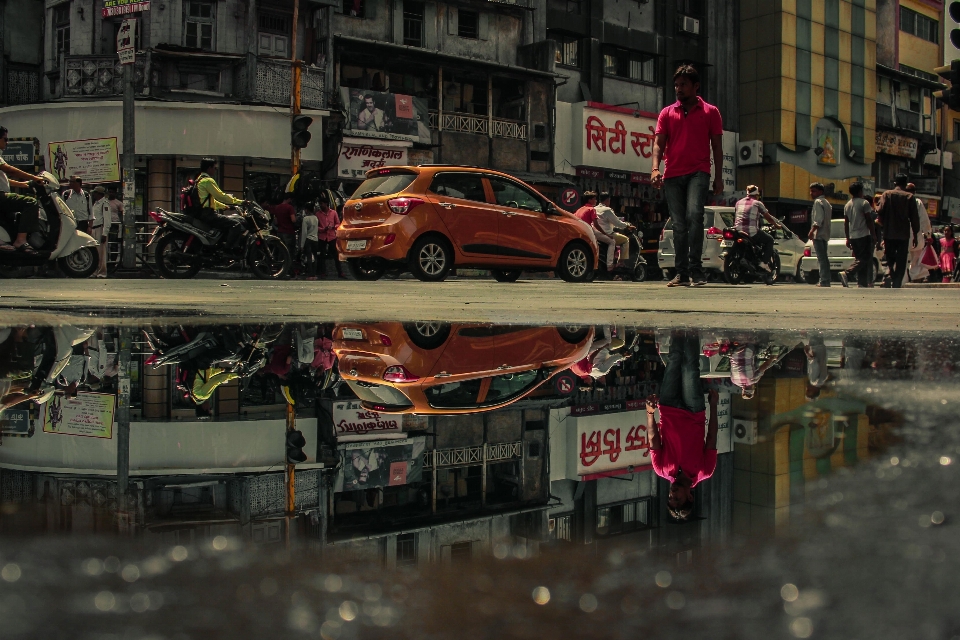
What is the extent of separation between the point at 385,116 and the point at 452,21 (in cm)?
439

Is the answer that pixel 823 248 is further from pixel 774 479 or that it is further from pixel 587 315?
pixel 774 479

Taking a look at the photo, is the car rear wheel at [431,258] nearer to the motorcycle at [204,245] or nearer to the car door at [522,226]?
the car door at [522,226]

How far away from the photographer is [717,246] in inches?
823

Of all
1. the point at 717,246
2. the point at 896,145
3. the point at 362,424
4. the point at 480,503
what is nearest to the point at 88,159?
the point at 717,246

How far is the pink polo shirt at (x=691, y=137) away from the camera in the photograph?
9.41m

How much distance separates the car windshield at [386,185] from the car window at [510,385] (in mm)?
9865

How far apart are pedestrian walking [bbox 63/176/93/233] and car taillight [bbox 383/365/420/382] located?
16.6 metres

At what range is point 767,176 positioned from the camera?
120 ft

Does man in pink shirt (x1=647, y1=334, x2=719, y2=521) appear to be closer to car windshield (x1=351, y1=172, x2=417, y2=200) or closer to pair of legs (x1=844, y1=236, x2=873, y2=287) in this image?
car windshield (x1=351, y1=172, x2=417, y2=200)

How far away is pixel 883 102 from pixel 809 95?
8705 millimetres

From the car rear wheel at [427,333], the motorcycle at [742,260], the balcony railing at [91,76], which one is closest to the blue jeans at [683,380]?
the car rear wheel at [427,333]

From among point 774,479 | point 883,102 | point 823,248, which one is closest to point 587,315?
point 774,479

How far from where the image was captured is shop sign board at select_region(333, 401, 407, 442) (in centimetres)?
180

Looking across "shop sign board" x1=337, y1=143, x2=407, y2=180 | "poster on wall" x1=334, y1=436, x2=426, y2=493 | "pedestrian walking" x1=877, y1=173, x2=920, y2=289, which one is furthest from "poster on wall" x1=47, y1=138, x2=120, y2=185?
"poster on wall" x1=334, y1=436, x2=426, y2=493
